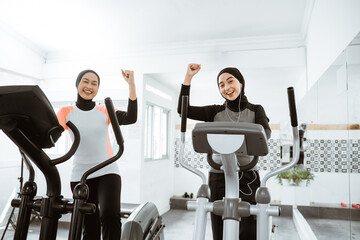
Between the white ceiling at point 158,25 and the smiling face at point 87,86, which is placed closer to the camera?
the smiling face at point 87,86

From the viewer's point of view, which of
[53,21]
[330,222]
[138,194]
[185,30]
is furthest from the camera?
[138,194]

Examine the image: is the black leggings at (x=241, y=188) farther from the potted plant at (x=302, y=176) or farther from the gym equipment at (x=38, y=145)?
the potted plant at (x=302, y=176)

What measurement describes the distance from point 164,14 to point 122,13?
1.69ft

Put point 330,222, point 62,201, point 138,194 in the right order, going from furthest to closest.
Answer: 1. point 138,194
2. point 330,222
3. point 62,201

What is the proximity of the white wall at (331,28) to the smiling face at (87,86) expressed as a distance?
1632mm

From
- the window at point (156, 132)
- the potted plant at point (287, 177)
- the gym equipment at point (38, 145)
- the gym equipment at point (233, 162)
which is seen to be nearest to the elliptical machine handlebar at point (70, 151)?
the gym equipment at point (38, 145)

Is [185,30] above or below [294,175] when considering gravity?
above

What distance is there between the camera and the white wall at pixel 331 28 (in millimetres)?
1769

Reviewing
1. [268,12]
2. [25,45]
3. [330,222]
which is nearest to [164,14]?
[268,12]

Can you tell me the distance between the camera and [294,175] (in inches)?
151

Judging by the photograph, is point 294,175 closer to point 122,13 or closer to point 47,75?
point 122,13

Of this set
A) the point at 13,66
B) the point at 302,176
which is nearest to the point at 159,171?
the point at 302,176

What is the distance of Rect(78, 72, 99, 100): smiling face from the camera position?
199 cm

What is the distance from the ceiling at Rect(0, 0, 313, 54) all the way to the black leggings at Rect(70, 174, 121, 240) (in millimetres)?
2337
